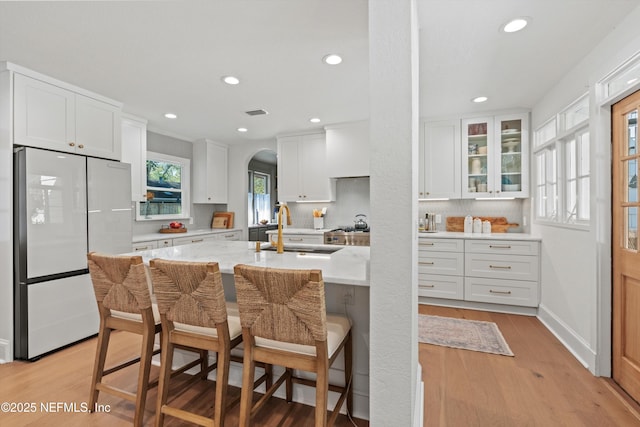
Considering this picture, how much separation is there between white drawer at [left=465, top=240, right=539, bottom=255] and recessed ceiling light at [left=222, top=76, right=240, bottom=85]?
3138 millimetres

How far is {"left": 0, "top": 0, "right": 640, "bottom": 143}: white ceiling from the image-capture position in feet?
6.16

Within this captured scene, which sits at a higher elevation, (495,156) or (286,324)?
(495,156)

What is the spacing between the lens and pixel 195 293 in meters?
1.56

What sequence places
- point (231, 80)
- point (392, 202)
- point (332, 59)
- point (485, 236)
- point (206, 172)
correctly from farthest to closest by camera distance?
point (206, 172), point (485, 236), point (231, 80), point (332, 59), point (392, 202)

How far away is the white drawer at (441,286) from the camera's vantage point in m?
3.76

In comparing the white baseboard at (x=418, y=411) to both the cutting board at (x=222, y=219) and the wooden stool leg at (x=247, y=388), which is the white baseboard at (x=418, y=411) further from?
the cutting board at (x=222, y=219)

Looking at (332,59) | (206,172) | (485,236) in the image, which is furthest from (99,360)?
(485,236)

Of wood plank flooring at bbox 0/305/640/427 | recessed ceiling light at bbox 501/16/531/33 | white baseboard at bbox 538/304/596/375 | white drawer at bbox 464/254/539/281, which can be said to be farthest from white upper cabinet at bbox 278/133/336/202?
white baseboard at bbox 538/304/596/375

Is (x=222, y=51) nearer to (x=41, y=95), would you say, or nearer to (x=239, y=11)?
(x=239, y=11)

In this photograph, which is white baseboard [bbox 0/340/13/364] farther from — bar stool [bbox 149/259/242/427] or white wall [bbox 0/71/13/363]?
bar stool [bbox 149/259/242/427]

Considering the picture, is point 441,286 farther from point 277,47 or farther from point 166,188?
point 166,188

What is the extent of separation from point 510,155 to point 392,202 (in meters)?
3.46

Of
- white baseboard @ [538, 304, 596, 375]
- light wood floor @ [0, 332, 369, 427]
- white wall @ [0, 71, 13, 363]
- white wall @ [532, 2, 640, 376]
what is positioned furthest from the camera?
white wall @ [0, 71, 13, 363]

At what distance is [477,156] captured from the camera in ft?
13.2
